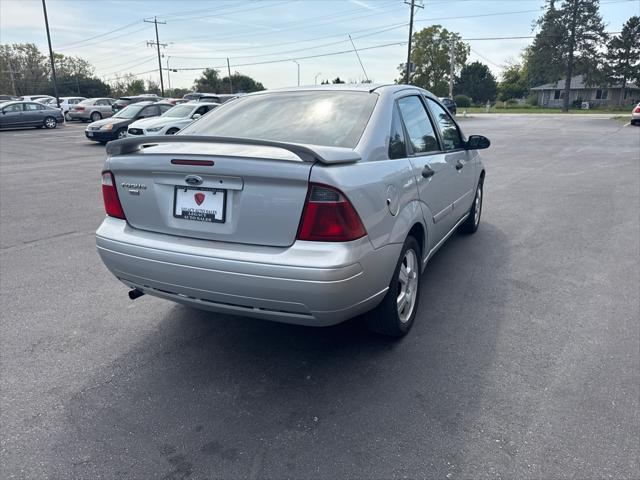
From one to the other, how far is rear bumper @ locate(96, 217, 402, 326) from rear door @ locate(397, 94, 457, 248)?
0.83 meters

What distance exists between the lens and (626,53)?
62.8m

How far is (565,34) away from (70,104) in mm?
55860

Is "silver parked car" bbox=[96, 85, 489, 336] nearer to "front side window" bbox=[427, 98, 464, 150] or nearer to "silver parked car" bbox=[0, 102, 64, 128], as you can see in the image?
"front side window" bbox=[427, 98, 464, 150]

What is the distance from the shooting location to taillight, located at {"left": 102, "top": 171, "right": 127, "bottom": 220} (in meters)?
3.08

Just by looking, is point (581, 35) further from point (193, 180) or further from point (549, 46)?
point (193, 180)

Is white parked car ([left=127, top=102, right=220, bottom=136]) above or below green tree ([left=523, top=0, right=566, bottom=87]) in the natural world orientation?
below

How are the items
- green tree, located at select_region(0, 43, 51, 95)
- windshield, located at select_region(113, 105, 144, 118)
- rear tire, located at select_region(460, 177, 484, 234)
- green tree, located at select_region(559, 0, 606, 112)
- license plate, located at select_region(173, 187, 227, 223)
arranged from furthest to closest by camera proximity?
green tree, located at select_region(0, 43, 51, 95) → green tree, located at select_region(559, 0, 606, 112) → windshield, located at select_region(113, 105, 144, 118) → rear tire, located at select_region(460, 177, 484, 234) → license plate, located at select_region(173, 187, 227, 223)

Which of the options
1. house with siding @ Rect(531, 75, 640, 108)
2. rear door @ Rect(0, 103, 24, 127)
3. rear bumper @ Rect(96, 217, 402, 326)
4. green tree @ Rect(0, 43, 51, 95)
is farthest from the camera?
green tree @ Rect(0, 43, 51, 95)

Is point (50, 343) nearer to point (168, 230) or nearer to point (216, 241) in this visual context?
point (168, 230)

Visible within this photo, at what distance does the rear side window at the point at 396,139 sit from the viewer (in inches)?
123

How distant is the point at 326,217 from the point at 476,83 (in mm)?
91054

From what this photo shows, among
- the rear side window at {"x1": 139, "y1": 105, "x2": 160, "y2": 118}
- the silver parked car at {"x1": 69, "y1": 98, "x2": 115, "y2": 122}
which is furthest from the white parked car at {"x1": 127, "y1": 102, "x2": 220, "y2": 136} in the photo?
the silver parked car at {"x1": 69, "y1": 98, "x2": 115, "y2": 122}

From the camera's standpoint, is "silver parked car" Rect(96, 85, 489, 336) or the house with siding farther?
the house with siding

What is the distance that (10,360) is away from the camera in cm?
312
